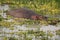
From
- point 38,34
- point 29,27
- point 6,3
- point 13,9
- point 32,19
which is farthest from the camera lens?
point 6,3

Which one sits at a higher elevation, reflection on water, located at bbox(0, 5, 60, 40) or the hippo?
the hippo

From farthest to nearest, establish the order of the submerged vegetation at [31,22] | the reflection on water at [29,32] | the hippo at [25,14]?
the hippo at [25,14], the submerged vegetation at [31,22], the reflection on water at [29,32]

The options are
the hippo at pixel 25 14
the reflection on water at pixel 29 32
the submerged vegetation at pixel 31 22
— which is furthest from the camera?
the hippo at pixel 25 14

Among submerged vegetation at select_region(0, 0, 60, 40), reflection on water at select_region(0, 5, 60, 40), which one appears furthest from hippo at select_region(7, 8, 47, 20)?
reflection on water at select_region(0, 5, 60, 40)

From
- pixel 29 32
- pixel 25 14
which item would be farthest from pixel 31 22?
pixel 29 32

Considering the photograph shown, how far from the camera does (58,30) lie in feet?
25.1

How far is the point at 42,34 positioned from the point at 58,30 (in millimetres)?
616

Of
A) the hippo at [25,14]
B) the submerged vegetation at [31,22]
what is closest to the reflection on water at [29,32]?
the submerged vegetation at [31,22]

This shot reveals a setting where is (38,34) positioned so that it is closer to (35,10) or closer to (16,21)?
(16,21)

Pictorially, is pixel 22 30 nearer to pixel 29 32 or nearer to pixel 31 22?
pixel 29 32

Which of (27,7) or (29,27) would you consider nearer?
(29,27)

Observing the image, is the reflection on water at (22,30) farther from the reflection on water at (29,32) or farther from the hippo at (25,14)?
the hippo at (25,14)

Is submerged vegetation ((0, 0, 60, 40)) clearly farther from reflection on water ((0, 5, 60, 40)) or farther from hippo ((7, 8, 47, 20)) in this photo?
hippo ((7, 8, 47, 20))

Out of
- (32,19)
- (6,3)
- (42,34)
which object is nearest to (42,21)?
(32,19)
